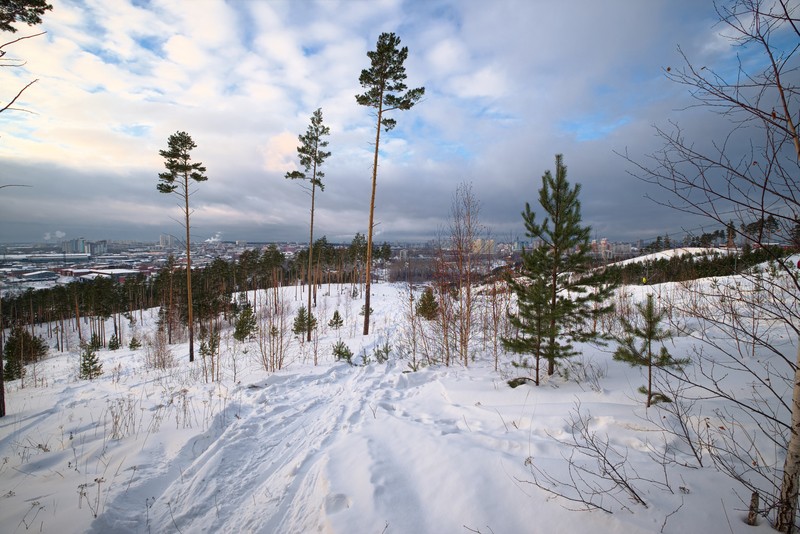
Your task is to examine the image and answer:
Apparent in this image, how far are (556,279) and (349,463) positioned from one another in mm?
4861

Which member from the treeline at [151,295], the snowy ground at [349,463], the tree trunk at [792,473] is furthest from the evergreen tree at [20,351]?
the tree trunk at [792,473]

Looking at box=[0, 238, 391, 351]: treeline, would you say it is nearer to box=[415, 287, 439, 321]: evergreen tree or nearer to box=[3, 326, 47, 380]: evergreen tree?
box=[3, 326, 47, 380]: evergreen tree

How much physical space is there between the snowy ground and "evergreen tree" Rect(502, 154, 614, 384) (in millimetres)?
914

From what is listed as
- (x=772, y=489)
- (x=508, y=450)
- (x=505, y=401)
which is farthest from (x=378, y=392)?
(x=772, y=489)

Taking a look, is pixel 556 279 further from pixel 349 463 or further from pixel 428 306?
pixel 428 306

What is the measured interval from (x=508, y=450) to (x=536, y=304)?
272 cm

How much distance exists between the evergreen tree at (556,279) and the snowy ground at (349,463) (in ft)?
3.00

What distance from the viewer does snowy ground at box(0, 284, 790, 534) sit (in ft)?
8.73

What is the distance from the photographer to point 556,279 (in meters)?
5.60

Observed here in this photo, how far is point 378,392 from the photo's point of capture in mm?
6332

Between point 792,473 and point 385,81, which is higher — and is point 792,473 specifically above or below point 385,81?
below

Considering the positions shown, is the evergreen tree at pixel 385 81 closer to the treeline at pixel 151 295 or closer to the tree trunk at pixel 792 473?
the tree trunk at pixel 792 473

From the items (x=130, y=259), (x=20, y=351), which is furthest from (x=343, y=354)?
(x=130, y=259)

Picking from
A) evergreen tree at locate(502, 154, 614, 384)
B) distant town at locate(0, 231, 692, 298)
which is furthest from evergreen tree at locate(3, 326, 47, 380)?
evergreen tree at locate(502, 154, 614, 384)
